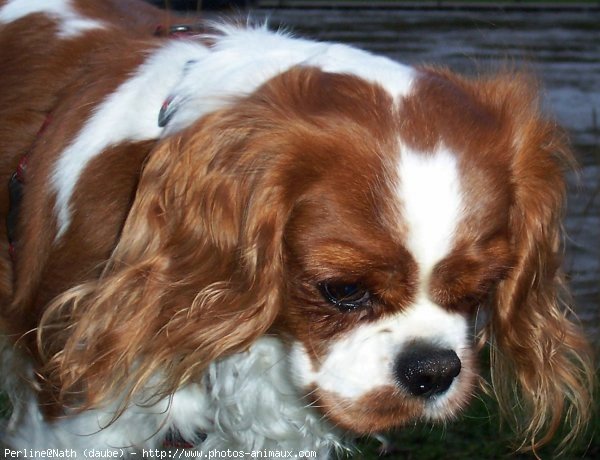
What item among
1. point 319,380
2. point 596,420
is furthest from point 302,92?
point 596,420

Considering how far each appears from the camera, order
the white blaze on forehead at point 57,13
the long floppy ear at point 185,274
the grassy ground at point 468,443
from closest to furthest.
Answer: the long floppy ear at point 185,274 → the white blaze on forehead at point 57,13 → the grassy ground at point 468,443

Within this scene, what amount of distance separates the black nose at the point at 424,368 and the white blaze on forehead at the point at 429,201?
0.66 ft

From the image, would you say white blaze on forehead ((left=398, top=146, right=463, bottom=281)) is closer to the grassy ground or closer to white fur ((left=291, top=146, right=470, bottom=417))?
white fur ((left=291, top=146, right=470, bottom=417))

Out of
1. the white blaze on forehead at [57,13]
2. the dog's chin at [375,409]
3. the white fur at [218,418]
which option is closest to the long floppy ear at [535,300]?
the dog's chin at [375,409]

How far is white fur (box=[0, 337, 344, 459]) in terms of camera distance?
259cm

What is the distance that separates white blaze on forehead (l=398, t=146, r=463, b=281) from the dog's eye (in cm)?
13

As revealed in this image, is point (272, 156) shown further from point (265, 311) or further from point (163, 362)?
point (163, 362)

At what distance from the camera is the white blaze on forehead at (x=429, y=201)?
2.19 m

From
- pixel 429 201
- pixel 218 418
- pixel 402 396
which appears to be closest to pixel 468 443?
pixel 218 418

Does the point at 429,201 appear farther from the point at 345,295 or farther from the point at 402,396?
the point at 402,396

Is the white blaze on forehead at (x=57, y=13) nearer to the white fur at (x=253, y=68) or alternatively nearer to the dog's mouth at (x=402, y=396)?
the white fur at (x=253, y=68)

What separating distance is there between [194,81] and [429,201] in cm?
60

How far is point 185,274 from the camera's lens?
7.79ft

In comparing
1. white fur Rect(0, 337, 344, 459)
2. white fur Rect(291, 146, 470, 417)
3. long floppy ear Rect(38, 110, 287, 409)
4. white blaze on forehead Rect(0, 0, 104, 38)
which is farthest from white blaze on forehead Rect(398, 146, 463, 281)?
white blaze on forehead Rect(0, 0, 104, 38)
